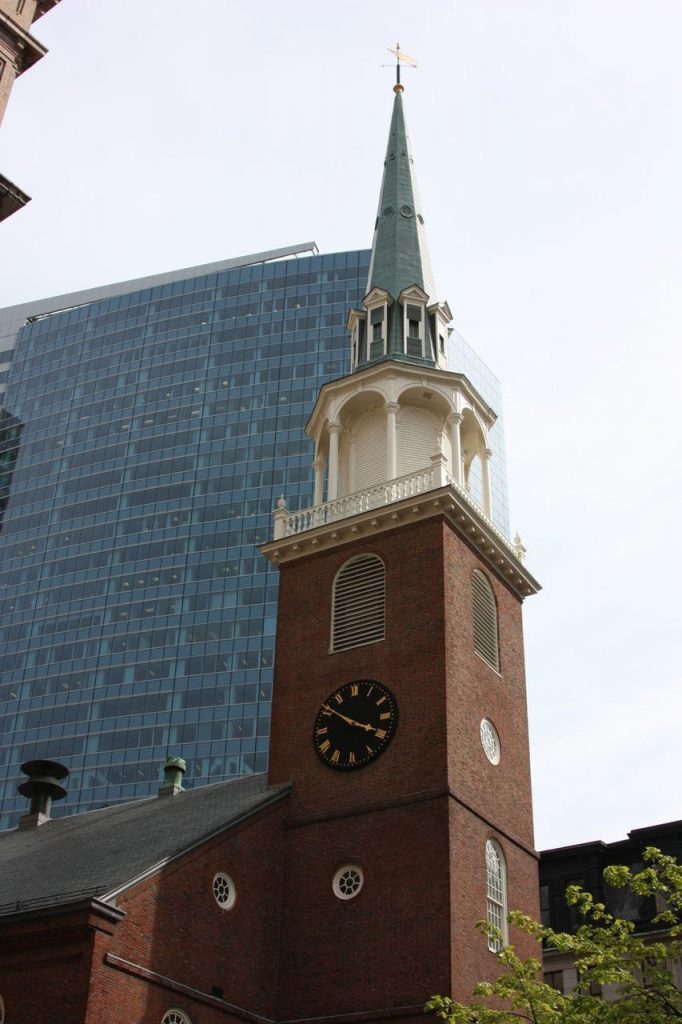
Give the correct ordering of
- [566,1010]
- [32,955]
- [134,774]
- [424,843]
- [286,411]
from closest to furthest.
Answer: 1. [566,1010]
2. [32,955]
3. [424,843]
4. [134,774]
5. [286,411]

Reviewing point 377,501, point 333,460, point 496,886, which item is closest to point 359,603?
point 377,501

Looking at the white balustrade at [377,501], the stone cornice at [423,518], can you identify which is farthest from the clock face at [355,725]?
the white balustrade at [377,501]

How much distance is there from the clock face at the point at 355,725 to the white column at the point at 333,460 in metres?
7.16

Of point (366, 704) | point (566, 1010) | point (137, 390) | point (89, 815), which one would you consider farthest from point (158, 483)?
point (566, 1010)

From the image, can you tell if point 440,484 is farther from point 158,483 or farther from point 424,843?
point 158,483

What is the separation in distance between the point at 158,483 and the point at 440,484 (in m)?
70.5

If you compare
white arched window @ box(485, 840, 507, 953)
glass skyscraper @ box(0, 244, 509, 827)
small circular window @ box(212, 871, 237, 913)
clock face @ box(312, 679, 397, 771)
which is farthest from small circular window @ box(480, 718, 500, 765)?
glass skyscraper @ box(0, 244, 509, 827)

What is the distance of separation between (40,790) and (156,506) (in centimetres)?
6018

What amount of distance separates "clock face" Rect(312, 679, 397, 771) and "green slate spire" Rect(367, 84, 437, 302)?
14.8 meters

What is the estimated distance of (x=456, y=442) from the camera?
3641cm

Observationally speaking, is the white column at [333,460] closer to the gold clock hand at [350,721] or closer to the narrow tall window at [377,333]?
the narrow tall window at [377,333]

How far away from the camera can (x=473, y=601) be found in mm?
32875

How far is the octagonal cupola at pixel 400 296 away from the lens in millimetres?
39688

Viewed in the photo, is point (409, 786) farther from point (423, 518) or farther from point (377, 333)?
point (377, 333)
